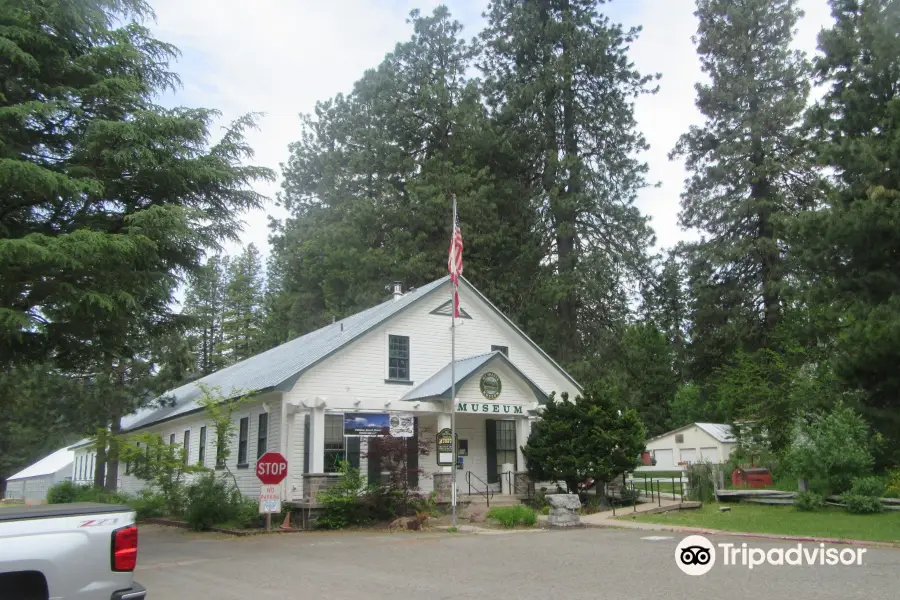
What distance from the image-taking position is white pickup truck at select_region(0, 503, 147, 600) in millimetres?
4414

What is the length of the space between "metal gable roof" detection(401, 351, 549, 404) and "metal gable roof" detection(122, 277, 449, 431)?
7.82 feet

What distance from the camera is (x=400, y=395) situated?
23125 millimetres

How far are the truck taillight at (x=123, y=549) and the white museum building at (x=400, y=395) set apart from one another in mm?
13911

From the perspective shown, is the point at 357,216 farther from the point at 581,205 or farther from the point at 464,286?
the point at 464,286

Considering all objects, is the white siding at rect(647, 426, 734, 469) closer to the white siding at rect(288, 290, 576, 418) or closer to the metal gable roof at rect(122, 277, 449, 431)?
the white siding at rect(288, 290, 576, 418)

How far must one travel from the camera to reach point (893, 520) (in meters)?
16.5

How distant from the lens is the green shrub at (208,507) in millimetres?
19344

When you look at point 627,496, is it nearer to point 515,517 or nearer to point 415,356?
point 515,517

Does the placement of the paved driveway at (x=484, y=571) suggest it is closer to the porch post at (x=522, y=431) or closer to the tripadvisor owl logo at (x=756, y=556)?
the tripadvisor owl logo at (x=756, y=556)

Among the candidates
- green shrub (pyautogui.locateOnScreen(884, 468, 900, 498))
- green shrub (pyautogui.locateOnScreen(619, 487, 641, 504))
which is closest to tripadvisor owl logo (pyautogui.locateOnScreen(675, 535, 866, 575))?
green shrub (pyautogui.locateOnScreen(884, 468, 900, 498))

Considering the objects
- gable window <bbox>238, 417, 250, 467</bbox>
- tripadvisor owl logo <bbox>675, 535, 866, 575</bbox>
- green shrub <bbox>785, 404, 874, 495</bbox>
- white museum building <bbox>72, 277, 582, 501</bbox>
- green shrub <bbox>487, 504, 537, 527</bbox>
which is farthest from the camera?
gable window <bbox>238, 417, 250, 467</bbox>

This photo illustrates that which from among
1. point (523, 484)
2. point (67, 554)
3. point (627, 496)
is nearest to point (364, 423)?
point (523, 484)

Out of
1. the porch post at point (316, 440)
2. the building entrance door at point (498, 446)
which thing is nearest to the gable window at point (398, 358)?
the porch post at point (316, 440)

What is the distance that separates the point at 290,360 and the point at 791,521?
1530 centimetres
